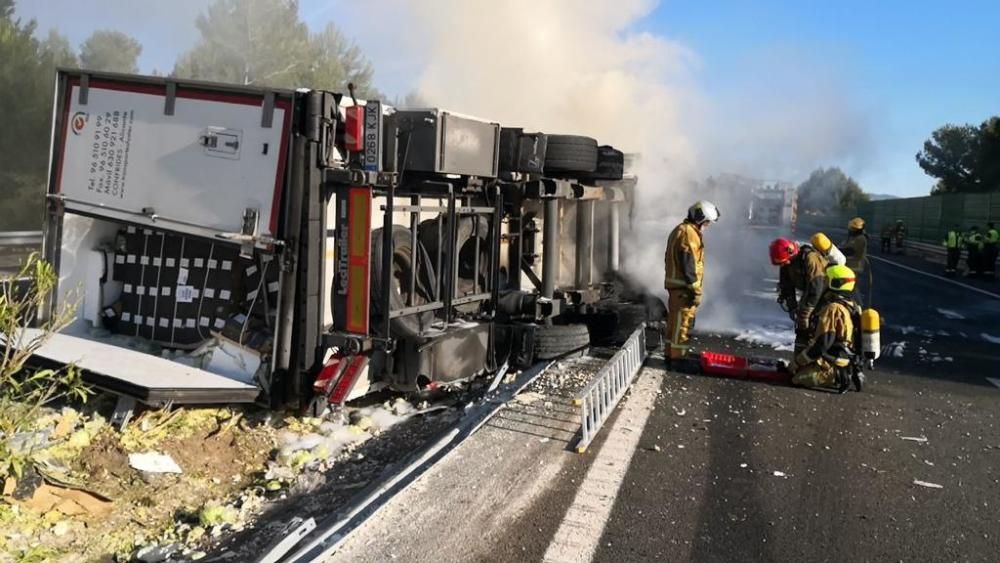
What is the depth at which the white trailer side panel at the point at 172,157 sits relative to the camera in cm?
473

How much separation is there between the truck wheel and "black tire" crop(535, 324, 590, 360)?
52.9 inches

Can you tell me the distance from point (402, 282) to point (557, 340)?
75.6 inches

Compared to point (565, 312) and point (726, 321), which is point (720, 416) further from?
point (726, 321)

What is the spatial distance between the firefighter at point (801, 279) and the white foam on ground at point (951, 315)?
591 cm

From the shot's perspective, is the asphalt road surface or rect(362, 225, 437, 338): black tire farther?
rect(362, 225, 437, 338): black tire

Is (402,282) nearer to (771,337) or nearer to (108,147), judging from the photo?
(108,147)

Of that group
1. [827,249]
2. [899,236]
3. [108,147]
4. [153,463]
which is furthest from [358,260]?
[899,236]

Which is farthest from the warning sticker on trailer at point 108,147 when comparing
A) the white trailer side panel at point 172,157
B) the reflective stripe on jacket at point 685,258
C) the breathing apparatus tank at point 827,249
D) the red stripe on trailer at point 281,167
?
the breathing apparatus tank at point 827,249

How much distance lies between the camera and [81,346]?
16.3 ft

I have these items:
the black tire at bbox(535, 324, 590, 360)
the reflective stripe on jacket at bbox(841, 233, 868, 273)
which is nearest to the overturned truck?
the black tire at bbox(535, 324, 590, 360)

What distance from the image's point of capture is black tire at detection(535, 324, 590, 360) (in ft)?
22.0

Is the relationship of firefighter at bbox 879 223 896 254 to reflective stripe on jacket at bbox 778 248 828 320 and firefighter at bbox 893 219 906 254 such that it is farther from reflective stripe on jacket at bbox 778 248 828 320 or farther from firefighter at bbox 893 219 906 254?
reflective stripe on jacket at bbox 778 248 828 320

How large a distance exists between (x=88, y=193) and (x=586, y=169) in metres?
4.04

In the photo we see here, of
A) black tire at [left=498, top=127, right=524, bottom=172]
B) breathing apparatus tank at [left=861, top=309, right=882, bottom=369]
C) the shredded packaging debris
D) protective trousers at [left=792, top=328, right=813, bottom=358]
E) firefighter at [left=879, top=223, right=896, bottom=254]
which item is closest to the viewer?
the shredded packaging debris
